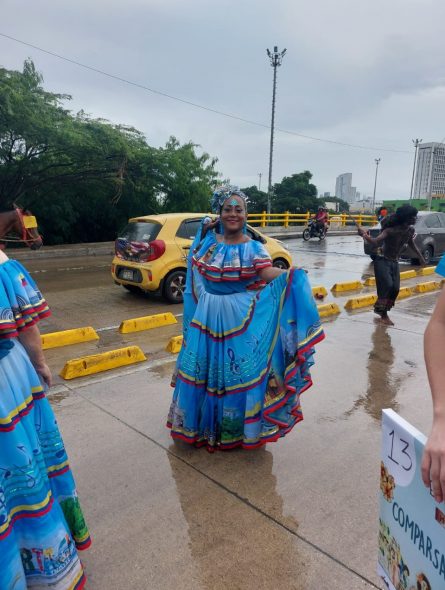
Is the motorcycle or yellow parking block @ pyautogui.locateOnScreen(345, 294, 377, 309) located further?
the motorcycle

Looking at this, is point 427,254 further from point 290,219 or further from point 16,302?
point 290,219

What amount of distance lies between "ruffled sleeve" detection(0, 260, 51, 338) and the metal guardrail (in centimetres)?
1962

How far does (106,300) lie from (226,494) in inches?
234

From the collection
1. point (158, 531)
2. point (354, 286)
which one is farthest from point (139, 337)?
point (354, 286)

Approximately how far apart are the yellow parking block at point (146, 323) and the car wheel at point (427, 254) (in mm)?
9434

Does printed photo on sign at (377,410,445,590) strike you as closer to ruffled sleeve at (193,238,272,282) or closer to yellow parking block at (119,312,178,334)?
ruffled sleeve at (193,238,272,282)

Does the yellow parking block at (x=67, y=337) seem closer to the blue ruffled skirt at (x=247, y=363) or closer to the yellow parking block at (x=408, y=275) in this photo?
the blue ruffled skirt at (x=247, y=363)

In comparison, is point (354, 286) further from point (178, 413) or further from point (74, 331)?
point (178, 413)

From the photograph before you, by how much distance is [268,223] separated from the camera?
86.3 ft

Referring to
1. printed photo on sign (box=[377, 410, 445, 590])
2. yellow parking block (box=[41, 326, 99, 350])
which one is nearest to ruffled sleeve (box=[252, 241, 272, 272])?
printed photo on sign (box=[377, 410, 445, 590])

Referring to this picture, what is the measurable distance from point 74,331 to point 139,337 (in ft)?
2.73

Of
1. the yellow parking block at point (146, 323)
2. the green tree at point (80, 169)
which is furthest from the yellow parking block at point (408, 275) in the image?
the green tree at point (80, 169)

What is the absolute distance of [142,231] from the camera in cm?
797

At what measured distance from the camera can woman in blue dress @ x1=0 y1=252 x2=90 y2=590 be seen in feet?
5.80
